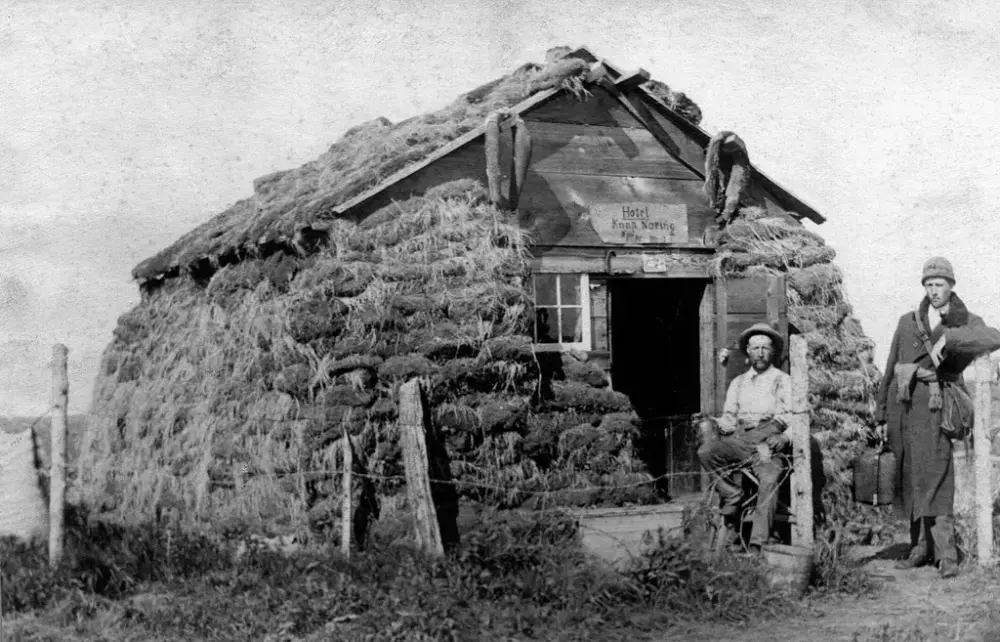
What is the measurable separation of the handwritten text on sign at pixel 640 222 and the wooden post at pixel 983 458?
11.2ft

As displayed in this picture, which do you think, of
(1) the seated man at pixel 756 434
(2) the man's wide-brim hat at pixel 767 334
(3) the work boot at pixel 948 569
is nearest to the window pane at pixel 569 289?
(2) the man's wide-brim hat at pixel 767 334

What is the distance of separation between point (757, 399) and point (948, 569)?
6.47ft

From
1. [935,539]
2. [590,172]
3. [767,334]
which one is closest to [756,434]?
[767,334]

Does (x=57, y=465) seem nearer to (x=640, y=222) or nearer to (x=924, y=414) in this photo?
(x=640, y=222)

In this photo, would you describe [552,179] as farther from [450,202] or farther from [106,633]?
[106,633]

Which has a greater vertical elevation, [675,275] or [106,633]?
[675,275]

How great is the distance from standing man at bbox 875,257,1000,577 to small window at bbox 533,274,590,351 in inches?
111

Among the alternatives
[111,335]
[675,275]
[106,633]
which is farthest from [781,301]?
[111,335]

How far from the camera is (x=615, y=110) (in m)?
11.1

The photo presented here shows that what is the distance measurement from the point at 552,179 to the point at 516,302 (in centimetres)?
149

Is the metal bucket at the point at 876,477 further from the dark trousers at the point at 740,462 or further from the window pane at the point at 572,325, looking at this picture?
the window pane at the point at 572,325

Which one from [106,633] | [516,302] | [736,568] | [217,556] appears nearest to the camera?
[106,633]

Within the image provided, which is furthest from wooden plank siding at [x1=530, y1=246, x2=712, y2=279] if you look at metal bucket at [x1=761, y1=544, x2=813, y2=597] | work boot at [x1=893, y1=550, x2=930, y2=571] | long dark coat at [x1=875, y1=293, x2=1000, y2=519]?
metal bucket at [x1=761, y1=544, x2=813, y2=597]

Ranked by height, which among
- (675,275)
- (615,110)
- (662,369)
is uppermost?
(615,110)
